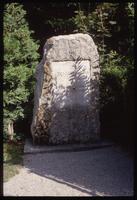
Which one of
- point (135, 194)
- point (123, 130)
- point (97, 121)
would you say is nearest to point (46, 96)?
point (97, 121)

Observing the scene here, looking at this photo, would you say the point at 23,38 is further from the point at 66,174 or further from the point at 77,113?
the point at 66,174

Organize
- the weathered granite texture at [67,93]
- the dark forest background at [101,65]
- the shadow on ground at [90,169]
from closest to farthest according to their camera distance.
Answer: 1. the shadow on ground at [90,169]
2. the weathered granite texture at [67,93]
3. the dark forest background at [101,65]

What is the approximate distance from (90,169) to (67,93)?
2.28 meters

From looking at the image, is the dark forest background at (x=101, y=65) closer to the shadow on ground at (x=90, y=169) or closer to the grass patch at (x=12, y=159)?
the grass patch at (x=12, y=159)

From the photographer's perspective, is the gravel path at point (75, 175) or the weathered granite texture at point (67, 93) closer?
the gravel path at point (75, 175)

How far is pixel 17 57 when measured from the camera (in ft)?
33.2

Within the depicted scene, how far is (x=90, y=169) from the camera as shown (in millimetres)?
7625

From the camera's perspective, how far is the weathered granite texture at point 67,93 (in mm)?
9203

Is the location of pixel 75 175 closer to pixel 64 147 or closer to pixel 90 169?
pixel 90 169

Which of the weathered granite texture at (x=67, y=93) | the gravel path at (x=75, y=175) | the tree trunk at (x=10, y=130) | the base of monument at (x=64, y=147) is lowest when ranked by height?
the gravel path at (x=75, y=175)

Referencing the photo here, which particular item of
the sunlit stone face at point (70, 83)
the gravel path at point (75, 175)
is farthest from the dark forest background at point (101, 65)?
the gravel path at point (75, 175)

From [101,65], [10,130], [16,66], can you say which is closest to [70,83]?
[101,65]

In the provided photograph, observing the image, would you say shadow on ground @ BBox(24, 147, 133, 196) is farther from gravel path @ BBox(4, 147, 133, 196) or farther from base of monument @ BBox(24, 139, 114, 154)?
base of monument @ BBox(24, 139, 114, 154)

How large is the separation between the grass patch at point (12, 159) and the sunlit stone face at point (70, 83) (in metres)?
1.38
